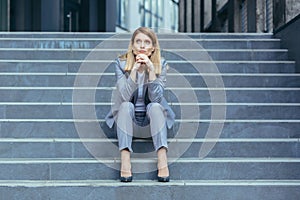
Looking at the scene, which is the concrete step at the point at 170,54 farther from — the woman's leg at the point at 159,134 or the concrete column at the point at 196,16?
the concrete column at the point at 196,16

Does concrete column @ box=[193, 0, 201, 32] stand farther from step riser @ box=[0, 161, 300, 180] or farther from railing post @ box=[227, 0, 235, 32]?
step riser @ box=[0, 161, 300, 180]

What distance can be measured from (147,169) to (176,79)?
154 cm

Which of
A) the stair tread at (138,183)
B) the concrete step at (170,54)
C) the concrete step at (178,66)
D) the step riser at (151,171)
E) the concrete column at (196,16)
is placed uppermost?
the concrete column at (196,16)

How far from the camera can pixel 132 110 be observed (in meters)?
3.50

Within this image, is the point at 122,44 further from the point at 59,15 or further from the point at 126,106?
the point at 59,15

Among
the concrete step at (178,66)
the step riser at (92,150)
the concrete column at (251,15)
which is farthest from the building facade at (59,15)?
the step riser at (92,150)

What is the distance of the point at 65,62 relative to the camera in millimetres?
5004

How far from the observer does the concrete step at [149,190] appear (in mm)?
3271

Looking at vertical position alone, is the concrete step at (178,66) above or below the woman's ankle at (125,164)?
above

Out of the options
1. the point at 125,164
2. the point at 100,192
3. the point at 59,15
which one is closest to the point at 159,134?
the point at 125,164

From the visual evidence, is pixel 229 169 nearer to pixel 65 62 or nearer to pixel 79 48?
pixel 65 62

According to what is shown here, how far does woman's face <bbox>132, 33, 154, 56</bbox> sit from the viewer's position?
12.0 ft

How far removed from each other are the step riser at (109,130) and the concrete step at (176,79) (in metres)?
0.83

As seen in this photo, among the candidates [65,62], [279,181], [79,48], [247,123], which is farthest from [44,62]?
[279,181]
